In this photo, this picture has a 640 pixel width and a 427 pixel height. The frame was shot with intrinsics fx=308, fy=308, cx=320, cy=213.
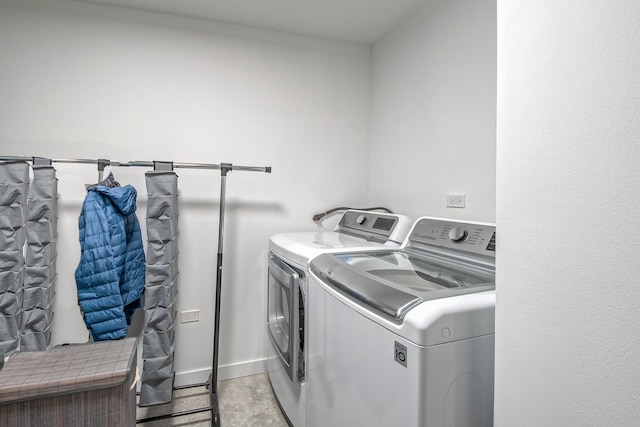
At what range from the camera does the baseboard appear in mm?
2158

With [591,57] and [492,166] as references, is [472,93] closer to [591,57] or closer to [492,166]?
[492,166]

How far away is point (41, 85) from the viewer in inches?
73.8

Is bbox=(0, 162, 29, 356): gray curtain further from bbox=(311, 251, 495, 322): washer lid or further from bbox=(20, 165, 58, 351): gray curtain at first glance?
bbox=(311, 251, 495, 322): washer lid

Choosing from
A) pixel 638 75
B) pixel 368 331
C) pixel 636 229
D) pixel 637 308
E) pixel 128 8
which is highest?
pixel 128 8

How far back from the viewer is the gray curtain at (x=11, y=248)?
163 cm

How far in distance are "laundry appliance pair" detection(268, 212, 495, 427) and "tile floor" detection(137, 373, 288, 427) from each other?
0.82 feet

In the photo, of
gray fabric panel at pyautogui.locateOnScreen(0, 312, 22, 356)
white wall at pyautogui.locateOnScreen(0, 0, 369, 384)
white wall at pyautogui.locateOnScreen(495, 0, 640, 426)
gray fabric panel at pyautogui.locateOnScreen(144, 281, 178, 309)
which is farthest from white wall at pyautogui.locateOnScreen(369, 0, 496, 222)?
gray fabric panel at pyautogui.locateOnScreen(0, 312, 22, 356)

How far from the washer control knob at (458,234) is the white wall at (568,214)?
0.64 m

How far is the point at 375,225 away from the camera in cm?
200

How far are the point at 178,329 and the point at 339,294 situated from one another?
154 centimetres

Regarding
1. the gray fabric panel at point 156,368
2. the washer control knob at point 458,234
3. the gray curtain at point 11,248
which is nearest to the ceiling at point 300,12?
the gray curtain at point 11,248

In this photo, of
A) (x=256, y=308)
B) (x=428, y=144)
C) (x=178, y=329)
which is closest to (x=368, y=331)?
(x=428, y=144)

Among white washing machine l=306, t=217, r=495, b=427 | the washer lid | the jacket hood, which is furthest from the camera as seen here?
the jacket hood

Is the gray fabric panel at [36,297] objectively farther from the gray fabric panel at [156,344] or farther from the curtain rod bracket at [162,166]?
the curtain rod bracket at [162,166]
